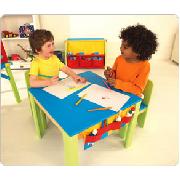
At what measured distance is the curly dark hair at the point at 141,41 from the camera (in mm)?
1290

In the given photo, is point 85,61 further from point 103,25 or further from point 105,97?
point 105,97

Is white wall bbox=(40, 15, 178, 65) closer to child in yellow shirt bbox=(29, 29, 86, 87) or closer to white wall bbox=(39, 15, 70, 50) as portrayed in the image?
white wall bbox=(39, 15, 70, 50)

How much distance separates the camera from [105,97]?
1.20 meters

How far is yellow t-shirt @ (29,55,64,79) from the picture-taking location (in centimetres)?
132

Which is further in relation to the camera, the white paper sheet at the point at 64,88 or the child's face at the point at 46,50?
the child's face at the point at 46,50

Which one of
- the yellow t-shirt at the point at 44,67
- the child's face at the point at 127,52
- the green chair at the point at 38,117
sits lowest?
the green chair at the point at 38,117

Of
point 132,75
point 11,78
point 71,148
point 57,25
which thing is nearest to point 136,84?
point 132,75

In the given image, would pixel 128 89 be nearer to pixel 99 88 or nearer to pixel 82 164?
pixel 99 88

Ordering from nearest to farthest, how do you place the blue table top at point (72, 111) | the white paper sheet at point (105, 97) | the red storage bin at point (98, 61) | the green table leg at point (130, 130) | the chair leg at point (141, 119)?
1. the blue table top at point (72, 111)
2. the white paper sheet at point (105, 97)
3. the green table leg at point (130, 130)
4. the chair leg at point (141, 119)
5. the red storage bin at point (98, 61)

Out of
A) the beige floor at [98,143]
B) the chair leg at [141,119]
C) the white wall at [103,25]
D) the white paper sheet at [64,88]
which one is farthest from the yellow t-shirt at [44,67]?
the white wall at [103,25]

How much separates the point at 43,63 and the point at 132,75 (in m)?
0.64

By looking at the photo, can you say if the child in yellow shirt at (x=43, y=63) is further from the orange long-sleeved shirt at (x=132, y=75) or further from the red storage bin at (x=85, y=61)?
the red storage bin at (x=85, y=61)

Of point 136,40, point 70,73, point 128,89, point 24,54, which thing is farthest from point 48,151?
point 24,54

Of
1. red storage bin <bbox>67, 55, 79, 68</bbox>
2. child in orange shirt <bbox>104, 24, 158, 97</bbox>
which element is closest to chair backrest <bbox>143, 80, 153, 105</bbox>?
child in orange shirt <bbox>104, 24, 158, 97</bbox>
